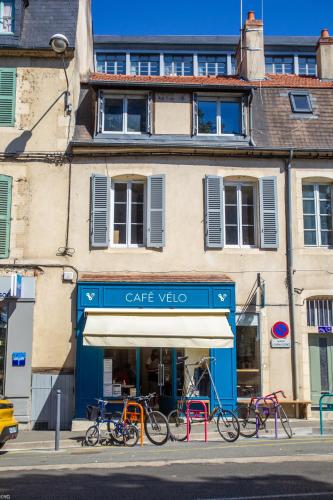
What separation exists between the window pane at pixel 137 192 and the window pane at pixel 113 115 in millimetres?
1529

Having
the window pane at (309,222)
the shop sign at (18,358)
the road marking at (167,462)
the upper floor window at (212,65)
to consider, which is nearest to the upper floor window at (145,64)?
the upper floor window at (212,65)

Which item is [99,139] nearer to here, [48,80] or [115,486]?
[48,80]

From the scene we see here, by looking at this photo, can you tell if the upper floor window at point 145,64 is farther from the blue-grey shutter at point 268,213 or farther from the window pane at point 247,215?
the blue-grey shutter at point 268,213

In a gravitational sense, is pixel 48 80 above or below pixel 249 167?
above

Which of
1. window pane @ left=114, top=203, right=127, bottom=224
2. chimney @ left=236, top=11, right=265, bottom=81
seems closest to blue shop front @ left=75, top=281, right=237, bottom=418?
window pane @ left=114, top=203, right=127, bottom=224

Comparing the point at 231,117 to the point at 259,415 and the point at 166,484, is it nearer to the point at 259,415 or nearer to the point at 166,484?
the point at 259,415

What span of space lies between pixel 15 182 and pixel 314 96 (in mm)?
8747

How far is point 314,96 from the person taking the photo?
17.1 metres

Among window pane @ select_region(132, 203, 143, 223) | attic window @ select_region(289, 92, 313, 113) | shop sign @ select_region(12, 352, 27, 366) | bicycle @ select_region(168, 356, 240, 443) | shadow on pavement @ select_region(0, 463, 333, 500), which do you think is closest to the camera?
shadow on pavement @ select_region(0, 463, 333, 500)

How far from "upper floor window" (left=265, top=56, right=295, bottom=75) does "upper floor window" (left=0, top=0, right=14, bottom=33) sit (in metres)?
28.7

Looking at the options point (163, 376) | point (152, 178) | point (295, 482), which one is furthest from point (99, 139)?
point (295, 482)

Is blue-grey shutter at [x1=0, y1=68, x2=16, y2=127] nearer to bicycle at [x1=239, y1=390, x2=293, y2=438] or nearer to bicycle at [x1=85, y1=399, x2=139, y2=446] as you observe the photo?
bicycle at [x1=85, y1=399, x2=139, y2=446]

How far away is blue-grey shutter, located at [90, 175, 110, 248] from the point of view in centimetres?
1509

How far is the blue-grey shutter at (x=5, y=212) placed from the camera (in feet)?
49.1
